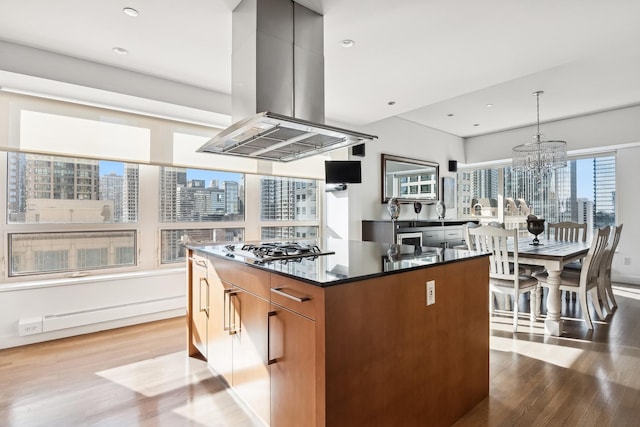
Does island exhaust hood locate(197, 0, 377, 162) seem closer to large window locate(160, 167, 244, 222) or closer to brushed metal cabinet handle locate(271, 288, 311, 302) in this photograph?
brushed metal cabinet handle locate(271, 288, 311, 302)

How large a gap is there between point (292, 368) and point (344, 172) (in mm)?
3596

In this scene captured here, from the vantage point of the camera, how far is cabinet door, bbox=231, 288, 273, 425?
1661 millimetres

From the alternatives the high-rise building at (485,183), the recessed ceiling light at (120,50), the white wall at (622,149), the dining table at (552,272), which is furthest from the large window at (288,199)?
the white wall at (622,149)

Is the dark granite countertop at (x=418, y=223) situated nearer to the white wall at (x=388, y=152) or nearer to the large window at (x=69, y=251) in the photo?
the white wall at (x=388, y=152)

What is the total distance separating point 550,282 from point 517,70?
2.13 m

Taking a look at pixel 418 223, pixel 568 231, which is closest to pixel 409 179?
pixel 418 223

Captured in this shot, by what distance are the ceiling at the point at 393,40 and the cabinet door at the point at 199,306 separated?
1.82m

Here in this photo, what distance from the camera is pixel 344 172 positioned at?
477cm

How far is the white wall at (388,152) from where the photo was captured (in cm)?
513

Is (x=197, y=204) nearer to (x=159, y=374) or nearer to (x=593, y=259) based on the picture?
(x=159, y=374)

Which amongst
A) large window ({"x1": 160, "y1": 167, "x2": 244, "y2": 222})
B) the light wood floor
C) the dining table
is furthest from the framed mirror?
the light wood floor

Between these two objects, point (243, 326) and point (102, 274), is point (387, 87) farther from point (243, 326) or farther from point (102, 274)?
point (102, 274)

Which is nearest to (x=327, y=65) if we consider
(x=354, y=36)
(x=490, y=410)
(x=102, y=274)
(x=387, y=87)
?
(x=354, y=36)

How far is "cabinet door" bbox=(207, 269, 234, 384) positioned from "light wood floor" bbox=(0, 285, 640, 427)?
182 millimetres
